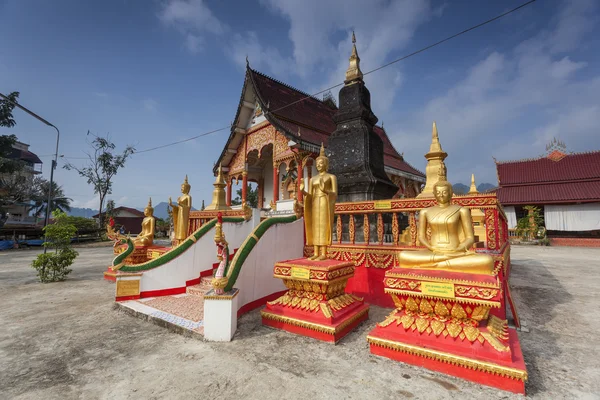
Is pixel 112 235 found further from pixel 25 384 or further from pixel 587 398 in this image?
pixel 587 398

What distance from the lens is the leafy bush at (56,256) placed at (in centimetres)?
793

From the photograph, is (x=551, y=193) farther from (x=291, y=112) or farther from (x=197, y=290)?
(x=197, y=290)

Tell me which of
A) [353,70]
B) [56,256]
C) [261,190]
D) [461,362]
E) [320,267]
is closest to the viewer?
[461,362]

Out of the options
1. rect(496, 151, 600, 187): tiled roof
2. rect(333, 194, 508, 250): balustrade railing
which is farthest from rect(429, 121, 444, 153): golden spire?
rect(496, 151, 600, 187): tiled roof

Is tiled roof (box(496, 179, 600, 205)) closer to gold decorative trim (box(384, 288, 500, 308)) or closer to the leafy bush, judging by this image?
gold decorative trim (box(384, 288, 500, 308))

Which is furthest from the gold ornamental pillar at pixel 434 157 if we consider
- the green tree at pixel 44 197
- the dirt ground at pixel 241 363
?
the green tree at pixel 44 197

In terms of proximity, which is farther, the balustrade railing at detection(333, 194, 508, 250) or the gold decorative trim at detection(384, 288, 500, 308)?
the balustrade railing at detection(333, 194, 508, 250)

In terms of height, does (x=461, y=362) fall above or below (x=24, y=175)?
below

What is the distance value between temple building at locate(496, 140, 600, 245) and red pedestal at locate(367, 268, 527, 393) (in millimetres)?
24171

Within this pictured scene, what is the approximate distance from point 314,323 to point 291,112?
42.9 ft

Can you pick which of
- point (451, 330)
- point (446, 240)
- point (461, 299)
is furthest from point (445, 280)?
point (446, 240)

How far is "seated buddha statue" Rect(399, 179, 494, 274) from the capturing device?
3.25 metres

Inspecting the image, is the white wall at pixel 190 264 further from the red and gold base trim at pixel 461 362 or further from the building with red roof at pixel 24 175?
the building with red roof at pixel 24 175

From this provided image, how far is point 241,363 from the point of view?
2.99 metres
